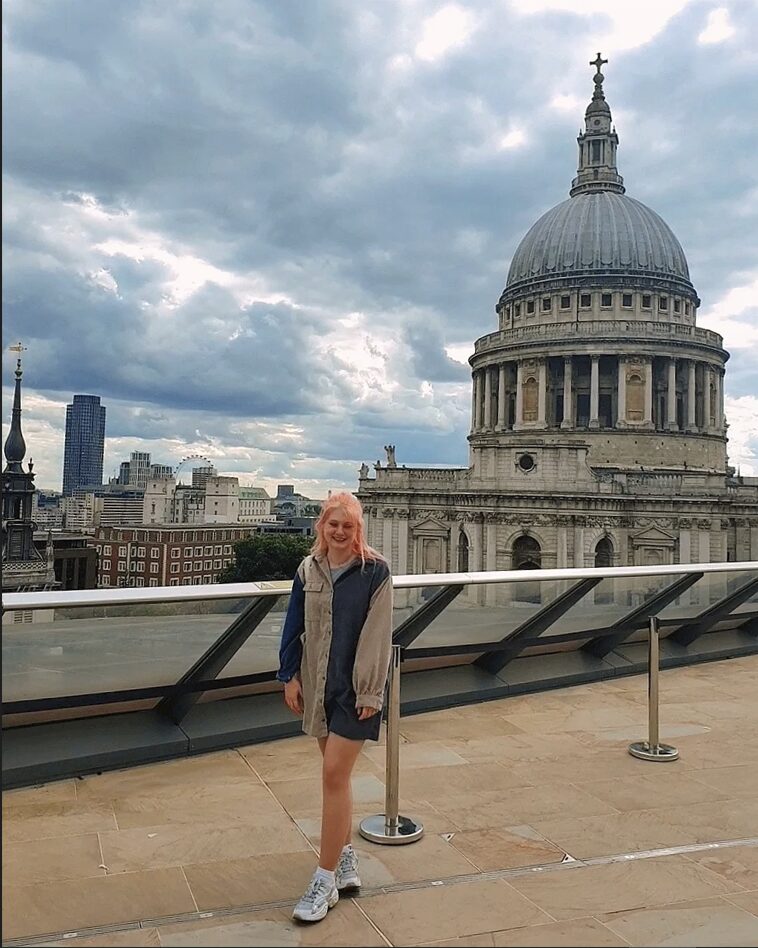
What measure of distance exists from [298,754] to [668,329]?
65.2m

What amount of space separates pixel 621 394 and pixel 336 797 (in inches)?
2506

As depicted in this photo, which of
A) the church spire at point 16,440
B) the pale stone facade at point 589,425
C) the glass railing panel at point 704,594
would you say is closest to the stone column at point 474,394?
the pale stone facade at point 589,425

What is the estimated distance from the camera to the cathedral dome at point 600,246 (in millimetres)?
71562

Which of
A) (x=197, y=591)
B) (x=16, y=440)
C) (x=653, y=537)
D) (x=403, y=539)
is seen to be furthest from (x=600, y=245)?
(x=197, y=591)

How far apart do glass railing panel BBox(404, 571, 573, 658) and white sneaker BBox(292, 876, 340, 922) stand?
3832 millimetres

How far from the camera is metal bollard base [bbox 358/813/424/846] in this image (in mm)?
4973

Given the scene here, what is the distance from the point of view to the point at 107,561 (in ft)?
358

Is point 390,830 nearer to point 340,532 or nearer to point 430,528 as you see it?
point 340,532

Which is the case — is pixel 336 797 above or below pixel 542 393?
below

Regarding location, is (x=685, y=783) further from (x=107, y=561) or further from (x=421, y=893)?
(x=107, y=561)

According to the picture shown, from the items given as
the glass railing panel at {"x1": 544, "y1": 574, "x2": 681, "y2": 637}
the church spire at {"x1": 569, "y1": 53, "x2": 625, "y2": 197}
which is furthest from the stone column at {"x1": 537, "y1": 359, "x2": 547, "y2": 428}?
the glass railing panel at {"x1": 544, "y1": 574, "x2": 681, "y2": 637}

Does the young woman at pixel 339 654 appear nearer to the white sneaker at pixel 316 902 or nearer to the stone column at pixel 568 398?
the white sneaker at pixel 316 902

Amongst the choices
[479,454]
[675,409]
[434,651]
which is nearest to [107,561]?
[479,454]

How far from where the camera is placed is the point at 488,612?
333 inches
